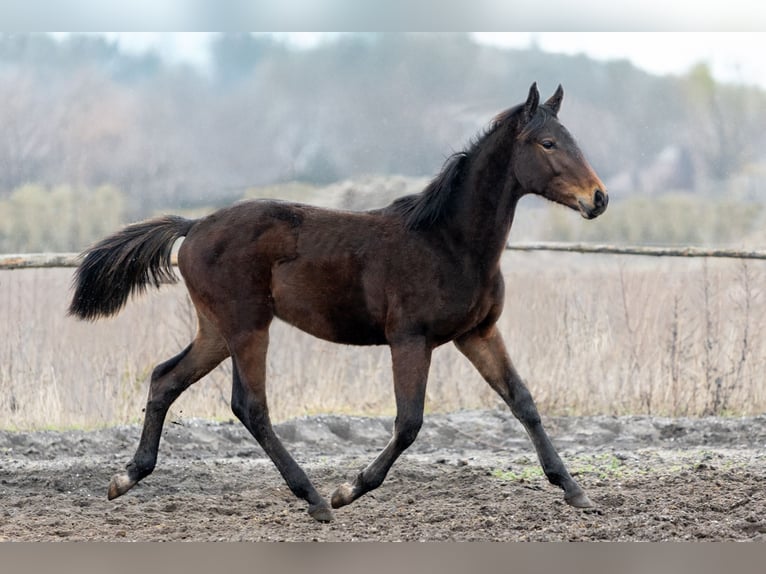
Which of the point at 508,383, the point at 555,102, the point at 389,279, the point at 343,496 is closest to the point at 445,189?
the point at 389,279

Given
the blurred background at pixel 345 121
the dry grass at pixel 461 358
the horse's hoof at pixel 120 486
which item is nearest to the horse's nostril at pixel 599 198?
the horse's hoof at pixel 120 486

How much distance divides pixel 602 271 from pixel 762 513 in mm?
4515

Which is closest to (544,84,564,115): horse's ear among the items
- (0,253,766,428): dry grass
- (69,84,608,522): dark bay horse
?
(69,84,608,522): dark bay horse

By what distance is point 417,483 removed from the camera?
572 centimetres

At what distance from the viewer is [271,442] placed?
5.08 metres

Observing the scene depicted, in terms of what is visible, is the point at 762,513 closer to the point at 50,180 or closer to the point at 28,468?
the point at 28,468

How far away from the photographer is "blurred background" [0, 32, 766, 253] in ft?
41.7

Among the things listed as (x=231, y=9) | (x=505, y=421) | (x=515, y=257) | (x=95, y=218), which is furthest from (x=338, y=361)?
(x=95, y=218)

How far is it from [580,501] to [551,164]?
1652 mm

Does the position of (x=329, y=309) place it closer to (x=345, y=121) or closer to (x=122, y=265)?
(x=122, y=265)

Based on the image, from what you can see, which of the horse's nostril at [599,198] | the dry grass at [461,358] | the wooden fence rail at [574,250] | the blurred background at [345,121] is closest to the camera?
the horse's nostril at [599,198]

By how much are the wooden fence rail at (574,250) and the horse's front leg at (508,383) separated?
2.28 meters

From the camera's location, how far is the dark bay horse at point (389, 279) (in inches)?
189

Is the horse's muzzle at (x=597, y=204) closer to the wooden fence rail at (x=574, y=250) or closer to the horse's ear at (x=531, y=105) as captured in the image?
the horse's ear at (x=531, y=105)
